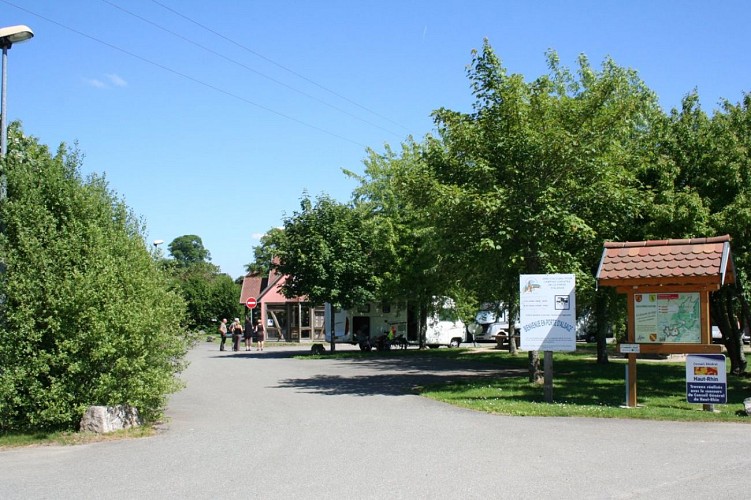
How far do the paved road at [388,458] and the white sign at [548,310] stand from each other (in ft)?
8.13

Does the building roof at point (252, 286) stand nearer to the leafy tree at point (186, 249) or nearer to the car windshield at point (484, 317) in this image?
the car windshield at point (484, 317)

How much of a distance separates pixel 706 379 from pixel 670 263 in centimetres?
218

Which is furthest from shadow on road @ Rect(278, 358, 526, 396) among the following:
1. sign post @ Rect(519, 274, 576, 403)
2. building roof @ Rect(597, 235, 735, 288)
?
building roof @ Rect(597, 235, 735, 288)

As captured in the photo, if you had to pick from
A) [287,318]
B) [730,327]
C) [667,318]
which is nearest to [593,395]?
[667,318]

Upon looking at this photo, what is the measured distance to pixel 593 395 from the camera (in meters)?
15.9

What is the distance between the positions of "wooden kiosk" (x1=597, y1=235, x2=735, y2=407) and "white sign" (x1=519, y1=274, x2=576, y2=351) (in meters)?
0.98

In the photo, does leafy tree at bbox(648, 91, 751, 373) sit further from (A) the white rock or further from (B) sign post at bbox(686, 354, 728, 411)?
(A) the white rock

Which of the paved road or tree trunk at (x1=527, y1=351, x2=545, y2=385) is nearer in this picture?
the paved road

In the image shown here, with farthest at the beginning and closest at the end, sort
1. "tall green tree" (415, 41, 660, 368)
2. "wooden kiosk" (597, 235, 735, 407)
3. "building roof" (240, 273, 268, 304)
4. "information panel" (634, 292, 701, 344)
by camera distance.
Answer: "building roof" (240, 273, 268, 304) → "tall green tree" (415, 41, 660, 368) → "information panel" (634, 292, 701, 344) → "wooden kiosk" (597, 235, 735, 407)

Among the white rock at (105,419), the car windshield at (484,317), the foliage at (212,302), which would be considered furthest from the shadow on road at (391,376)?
the foliage at (212,302)

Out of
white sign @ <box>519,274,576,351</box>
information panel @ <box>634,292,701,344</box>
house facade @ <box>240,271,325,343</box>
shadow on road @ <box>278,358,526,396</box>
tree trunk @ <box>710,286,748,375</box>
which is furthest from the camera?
house facade @ <box>240,271,325,343</box>

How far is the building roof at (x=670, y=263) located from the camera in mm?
13023

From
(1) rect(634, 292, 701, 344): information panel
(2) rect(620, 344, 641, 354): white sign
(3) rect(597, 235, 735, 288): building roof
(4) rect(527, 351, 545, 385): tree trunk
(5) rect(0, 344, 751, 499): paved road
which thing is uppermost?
(3) rect(597, 235, 735, 288): building roof

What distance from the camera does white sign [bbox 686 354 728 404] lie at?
1280 centimetres
